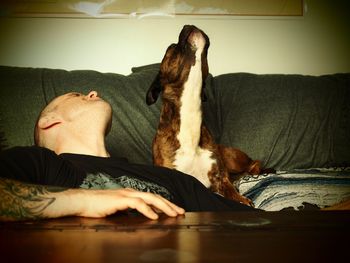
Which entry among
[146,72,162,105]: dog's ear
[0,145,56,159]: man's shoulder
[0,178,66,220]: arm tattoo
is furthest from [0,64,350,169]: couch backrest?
[0,178,66,220]: arm tattoo

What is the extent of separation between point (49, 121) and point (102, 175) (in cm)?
55

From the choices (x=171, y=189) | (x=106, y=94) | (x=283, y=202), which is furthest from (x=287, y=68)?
(x=171, y=189)

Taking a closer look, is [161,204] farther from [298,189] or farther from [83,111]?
[298,189]

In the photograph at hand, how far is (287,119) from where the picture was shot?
268 centimetres

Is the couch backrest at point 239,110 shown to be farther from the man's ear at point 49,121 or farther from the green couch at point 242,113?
the man's ear at point 49,121

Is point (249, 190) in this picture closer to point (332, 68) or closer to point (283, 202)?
point (283, 202)

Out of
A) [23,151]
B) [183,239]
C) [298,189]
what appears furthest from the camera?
[298,189]

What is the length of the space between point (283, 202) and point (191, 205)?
0.54 m

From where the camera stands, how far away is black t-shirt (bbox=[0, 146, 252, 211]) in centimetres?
120

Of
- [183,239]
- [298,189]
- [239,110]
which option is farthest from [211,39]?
[183,239]

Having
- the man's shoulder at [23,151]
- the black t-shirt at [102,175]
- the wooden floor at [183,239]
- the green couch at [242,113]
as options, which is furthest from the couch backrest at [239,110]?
the wooden floor at [183,239]

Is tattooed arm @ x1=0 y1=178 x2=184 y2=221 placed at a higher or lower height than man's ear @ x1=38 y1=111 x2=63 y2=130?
lower

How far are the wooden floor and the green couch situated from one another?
137 centimetres

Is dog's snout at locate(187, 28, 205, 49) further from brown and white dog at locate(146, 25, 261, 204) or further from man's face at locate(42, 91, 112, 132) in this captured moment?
man's face at locate(42, 91, 112, 132)
